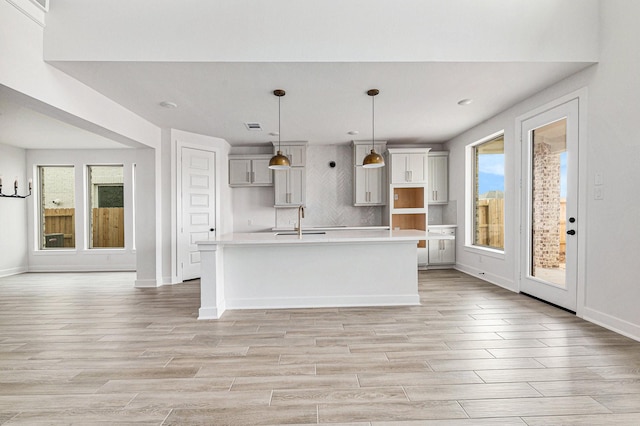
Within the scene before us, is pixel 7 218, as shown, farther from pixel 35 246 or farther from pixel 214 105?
pixel 214 105

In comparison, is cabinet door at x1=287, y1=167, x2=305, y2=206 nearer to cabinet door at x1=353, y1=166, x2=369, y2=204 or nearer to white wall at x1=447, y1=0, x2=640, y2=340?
cabinet door at x1=353, y1=166, x2=369, y2=204

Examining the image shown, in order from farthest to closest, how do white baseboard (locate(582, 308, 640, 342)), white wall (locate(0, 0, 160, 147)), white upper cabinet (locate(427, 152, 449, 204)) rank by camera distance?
white upper cabinet (locate(427, 152, 449, 204))
white baseboard (locate(582, 308, 640, 342))
white wall (locate(0, 0, 160, 147))

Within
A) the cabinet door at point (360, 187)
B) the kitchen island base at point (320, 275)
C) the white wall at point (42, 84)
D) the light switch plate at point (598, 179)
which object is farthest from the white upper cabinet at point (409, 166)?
the white wall at point (42, 84)

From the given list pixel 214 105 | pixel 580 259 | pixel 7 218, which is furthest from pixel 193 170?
pixel 580 259

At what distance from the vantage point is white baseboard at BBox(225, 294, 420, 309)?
3.86 metres

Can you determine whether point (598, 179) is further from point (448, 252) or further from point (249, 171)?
point (249, 171)

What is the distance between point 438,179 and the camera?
6508mm

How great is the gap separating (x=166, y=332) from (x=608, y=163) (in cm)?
447

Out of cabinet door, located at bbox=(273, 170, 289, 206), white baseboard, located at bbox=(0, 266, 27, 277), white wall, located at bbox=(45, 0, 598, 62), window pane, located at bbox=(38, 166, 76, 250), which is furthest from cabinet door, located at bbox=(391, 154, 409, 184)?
white baseboard, located at bbox=(0, 266, 27, 277)

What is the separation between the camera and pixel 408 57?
10.0 ft

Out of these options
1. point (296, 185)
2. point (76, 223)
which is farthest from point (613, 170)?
point (76, 223)

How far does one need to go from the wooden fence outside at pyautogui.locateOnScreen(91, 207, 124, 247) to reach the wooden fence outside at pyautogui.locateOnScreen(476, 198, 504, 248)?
7128 millimetres

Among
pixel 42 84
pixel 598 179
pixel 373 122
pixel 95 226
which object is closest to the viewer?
pixel 42 84

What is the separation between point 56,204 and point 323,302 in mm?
6484
